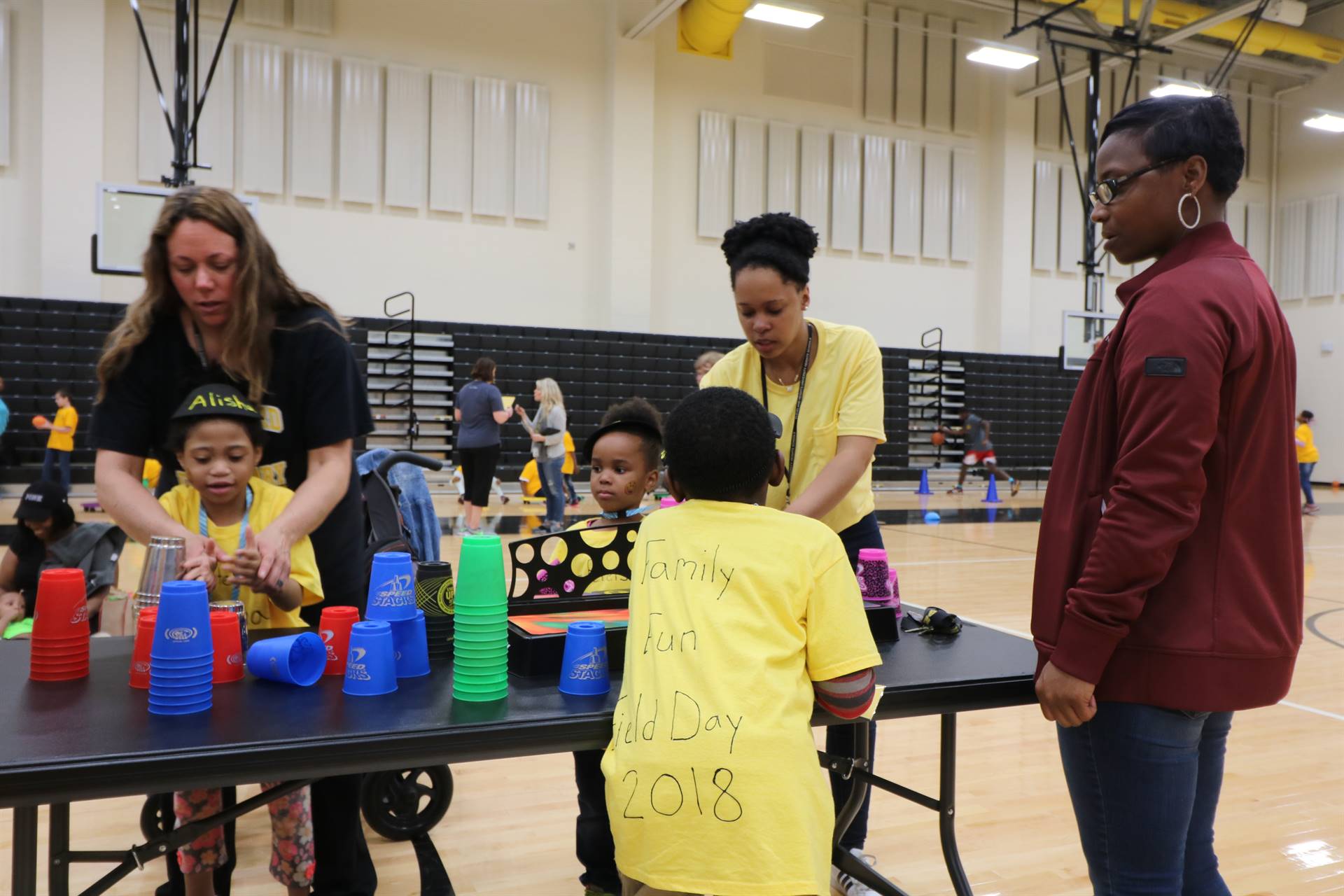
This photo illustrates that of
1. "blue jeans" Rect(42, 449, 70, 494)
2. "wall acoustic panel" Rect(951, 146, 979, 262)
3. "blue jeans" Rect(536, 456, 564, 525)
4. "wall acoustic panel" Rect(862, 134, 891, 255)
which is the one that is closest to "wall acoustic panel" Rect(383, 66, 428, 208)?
"blue jeans" Rect(42, 449, 70, 494)

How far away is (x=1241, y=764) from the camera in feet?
10.7

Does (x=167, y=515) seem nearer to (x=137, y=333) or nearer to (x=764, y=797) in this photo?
(x=137, y=333)

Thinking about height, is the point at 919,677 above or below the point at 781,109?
below

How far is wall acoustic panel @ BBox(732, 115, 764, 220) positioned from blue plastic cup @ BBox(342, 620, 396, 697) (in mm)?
12807

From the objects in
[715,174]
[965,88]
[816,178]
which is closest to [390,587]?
[715,174]

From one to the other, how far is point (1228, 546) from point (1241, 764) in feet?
8.16

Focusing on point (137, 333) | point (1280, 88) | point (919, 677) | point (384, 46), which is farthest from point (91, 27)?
point (1280, 88)

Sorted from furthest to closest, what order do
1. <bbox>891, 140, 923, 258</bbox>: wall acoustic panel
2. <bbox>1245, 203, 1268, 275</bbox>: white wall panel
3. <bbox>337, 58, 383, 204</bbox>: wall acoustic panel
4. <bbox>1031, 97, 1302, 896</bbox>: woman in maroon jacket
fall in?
<bbox>1245, 203, 1268, 275</bbox>: white wall panel < <bbox>891, 140, 923, 258</bbox>: wall acoustic panel < <bbox>337, 58, 383, 204</bbox>: wall acoustic panel < <bbox>1031, 97, 1302, 896</bbox>: woman in maroon jacket

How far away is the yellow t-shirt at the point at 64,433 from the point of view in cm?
993

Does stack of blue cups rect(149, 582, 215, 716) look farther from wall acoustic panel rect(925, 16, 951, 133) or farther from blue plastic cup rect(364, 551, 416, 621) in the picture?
wall acoustic panel rect(925, 16, 951, 133)

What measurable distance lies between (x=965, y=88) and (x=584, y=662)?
15.7 meters

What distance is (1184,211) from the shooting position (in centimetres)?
136

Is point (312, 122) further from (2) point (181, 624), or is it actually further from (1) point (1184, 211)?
(1) point (1184, 211)

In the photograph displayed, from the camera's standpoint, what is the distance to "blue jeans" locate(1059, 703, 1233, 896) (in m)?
1.31
